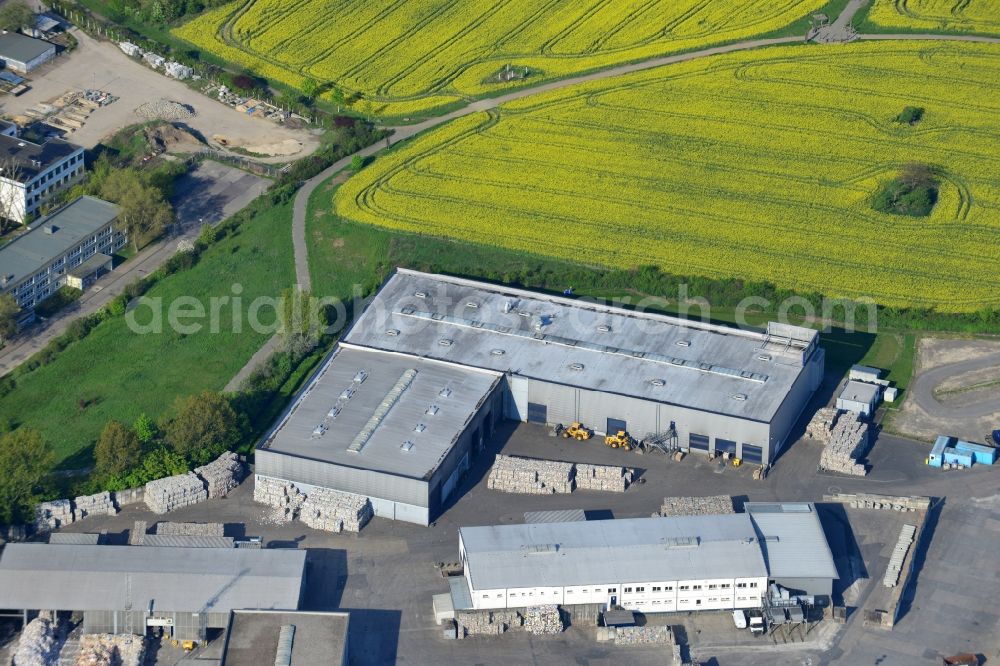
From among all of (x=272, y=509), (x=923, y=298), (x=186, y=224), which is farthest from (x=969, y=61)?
(x=272, y=509)

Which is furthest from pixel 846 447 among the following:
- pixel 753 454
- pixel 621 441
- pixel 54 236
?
pixel 54 236

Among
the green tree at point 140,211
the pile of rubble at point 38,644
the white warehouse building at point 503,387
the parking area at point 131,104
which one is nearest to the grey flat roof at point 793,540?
the white warehouse building at point 503,387

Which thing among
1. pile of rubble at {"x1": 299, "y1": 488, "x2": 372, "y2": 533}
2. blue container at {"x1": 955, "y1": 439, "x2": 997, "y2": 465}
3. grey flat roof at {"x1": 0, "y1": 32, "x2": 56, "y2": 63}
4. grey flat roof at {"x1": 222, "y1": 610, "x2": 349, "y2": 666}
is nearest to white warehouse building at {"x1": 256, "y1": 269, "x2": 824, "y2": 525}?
pile of rubble at {"x1": 299, "y1": 488, "x2": 372, "y2": 533}

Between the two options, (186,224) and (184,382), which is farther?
(186,224)

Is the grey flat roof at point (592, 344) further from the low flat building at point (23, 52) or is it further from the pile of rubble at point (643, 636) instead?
the low flat building at point (23, 52)

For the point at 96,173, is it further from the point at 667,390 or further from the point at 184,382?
the point at 667,390

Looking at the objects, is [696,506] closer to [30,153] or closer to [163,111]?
[30,153]

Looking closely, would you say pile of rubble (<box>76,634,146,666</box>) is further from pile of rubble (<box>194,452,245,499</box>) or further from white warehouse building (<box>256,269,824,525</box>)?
white warehouse building (<box>256,269,824,525</box>)
